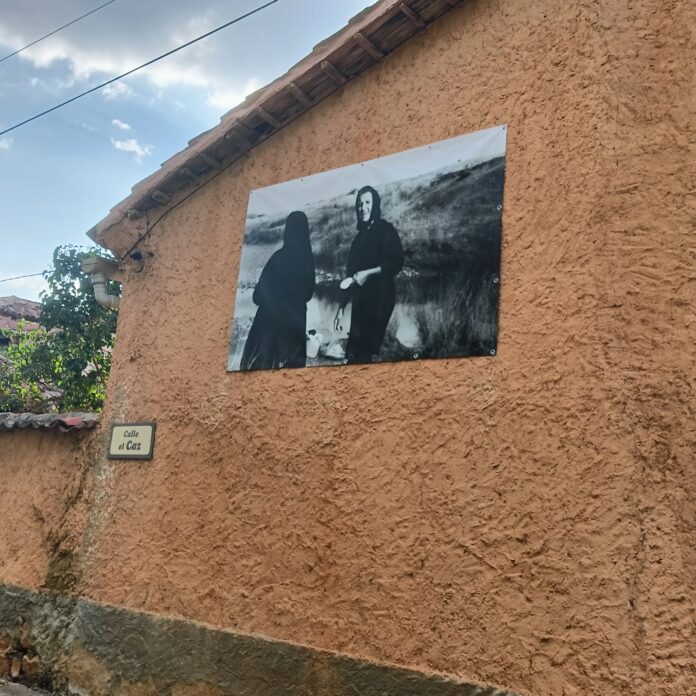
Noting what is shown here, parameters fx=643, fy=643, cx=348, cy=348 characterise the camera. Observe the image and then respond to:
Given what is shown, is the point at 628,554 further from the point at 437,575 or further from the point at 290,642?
the point at 290,642

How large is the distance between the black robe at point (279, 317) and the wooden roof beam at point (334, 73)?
1312 millimetres


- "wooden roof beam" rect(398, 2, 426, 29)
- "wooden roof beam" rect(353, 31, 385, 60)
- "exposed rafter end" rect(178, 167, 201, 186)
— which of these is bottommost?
"exposed rafter end" rect(178, 167, 201, 186)

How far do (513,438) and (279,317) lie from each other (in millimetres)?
1981

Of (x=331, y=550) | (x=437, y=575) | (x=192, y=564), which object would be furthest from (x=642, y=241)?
(x=192, y=564)

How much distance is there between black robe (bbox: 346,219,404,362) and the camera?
410 cm

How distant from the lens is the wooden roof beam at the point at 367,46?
174 inches

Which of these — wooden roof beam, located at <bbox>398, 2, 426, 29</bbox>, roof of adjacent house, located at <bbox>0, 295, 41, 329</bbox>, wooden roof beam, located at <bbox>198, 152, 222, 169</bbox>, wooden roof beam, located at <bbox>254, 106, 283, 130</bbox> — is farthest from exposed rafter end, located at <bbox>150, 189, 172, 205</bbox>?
roof of adjacent house, located at <bbox>0, 295, 41, 329</bbox>

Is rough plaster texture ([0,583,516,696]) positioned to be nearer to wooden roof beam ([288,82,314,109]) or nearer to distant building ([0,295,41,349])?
wooden roof beam ([288,82,314,109])

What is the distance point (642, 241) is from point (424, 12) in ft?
7.28

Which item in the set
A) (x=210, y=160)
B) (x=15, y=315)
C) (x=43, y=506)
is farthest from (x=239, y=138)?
(x=15, y=315)

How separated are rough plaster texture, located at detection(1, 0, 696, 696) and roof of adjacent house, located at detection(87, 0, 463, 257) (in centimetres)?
13

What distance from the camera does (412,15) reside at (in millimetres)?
4297

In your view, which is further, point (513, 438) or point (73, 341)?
point (73, 341)

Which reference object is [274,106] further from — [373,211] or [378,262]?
[378,262]
